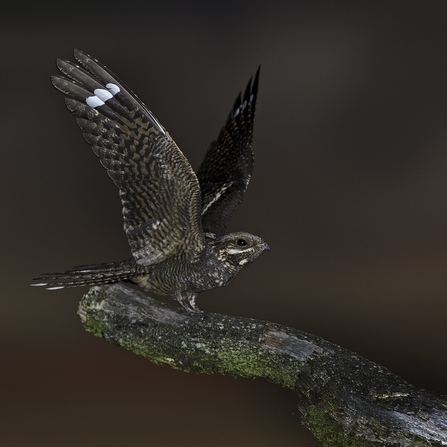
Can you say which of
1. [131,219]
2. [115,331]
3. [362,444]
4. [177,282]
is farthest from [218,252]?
[362,444]

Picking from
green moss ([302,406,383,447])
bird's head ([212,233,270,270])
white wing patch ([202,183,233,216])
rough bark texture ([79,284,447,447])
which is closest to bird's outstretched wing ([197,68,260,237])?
white wing patch ([202,183,233,216])

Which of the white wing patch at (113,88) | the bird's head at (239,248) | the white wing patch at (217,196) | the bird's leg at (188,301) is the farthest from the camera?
the white wing patch at (217,196)

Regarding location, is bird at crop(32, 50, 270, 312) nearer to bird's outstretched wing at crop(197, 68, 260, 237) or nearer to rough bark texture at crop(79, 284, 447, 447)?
bird's outstretched wing at crop(197, 68, 260, 237)

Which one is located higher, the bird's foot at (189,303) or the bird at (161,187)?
the bird at (161,187)

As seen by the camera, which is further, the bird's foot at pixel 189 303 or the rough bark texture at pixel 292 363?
the bird's foot at pixel 189 303

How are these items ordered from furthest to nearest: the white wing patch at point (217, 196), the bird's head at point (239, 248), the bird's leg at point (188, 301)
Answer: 1. the white wing patch at point (217, 196)
2. the bird's leg at point (188, 301)
3. the bird's head at point (239, 248)

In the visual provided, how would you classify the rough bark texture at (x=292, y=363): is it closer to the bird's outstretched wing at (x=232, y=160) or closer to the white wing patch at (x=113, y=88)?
the bird's outstretched wing at (x=232, y=160)

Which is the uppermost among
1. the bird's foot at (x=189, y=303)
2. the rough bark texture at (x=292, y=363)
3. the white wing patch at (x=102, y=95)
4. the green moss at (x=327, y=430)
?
the white wing patch at (x=102, y=95)

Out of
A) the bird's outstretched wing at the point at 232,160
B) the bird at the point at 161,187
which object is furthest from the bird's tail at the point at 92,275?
the bird's outstretched wing at the point at 232,160
